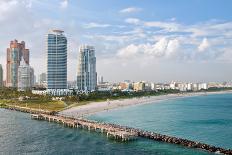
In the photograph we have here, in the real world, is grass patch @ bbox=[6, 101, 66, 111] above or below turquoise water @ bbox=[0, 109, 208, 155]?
above

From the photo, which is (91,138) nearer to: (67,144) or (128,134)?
(67,144)

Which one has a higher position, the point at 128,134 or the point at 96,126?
the point at 96,126

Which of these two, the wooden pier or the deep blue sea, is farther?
the wooden pier

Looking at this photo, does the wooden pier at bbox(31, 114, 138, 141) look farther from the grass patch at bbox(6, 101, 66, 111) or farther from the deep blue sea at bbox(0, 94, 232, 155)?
the grass patch at bbox(6, 101, 66, 111)

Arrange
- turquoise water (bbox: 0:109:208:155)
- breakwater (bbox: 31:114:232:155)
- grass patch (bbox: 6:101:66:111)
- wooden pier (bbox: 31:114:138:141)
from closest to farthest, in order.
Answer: turquoise water (bbox: 0:109:208:155), breakwater (bbox: 31:114:232:155), wooden pier (bbox: 31:114:138:141), grass patch (bbox: 6:101:66:111)

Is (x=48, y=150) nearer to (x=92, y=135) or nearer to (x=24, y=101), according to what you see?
(x=92, y=135)

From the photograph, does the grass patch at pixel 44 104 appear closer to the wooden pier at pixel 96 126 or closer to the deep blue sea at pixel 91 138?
the wooden pier at pixel 96 126

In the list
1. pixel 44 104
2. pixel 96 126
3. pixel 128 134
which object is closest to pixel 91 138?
pixel 128 134

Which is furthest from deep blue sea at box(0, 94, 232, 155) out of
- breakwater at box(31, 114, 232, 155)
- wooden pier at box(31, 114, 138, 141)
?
wooden pier at box(31, 114, 138, 141)

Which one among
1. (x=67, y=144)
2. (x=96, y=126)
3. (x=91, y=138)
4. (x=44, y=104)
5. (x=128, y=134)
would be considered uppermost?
(x=44, y=104)
